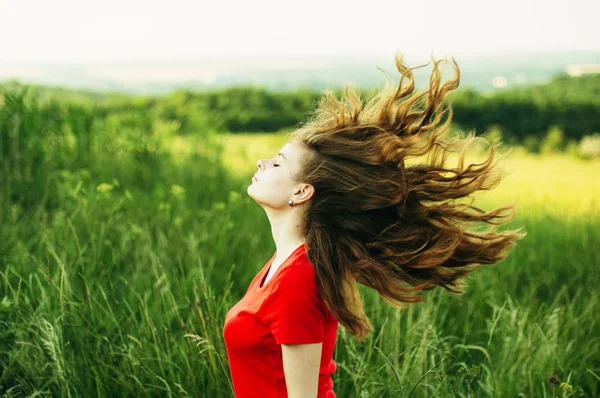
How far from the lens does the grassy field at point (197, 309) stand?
2426 millimetres

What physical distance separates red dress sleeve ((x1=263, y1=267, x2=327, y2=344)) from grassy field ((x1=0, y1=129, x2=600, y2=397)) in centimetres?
36

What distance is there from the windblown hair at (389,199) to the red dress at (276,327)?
72 mm

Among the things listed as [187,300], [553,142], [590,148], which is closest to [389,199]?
[187,300]

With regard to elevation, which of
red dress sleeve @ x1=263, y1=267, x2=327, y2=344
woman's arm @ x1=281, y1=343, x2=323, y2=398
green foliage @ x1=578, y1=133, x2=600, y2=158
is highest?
red dress sleeve @ x1=263, y1=267, x2=327, y2=344

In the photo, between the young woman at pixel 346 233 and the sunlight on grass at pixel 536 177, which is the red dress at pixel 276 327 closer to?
the young woman at pixel 346 233

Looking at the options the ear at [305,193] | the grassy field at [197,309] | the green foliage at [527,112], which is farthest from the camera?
the green foliage at [527,112]

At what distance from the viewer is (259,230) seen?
4.52 meters

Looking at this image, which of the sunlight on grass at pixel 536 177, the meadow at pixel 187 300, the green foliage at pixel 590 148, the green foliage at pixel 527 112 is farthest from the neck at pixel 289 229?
the green foliage at pixel 527 112

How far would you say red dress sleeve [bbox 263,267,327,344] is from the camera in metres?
1.68

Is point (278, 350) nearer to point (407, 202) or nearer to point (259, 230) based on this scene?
point (407, 202)

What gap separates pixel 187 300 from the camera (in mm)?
2568

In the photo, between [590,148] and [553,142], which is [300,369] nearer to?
[590,148]

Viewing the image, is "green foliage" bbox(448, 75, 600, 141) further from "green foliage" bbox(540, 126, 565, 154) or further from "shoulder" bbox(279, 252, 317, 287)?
"shoulder" bbox(279, 252, 317, 287)

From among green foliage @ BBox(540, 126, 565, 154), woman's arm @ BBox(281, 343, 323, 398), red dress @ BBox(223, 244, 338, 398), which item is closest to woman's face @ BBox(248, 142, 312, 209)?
red dress @ BBox(223, 244, 338, 398)
